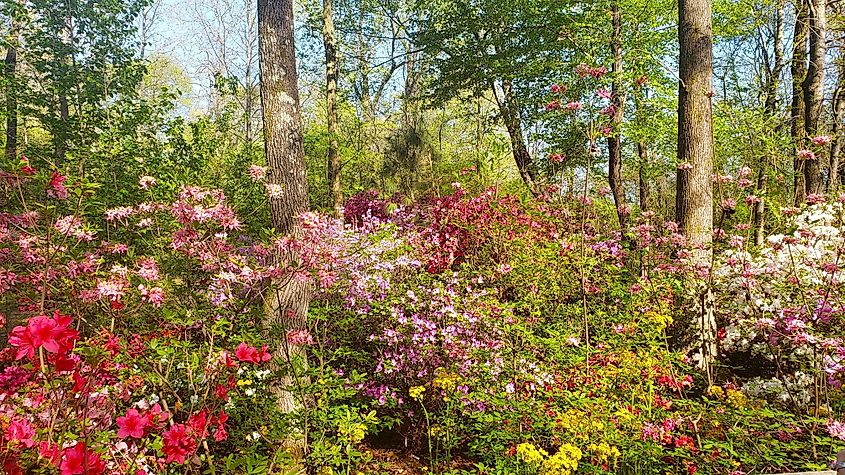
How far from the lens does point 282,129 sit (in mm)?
3635

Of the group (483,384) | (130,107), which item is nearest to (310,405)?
(483,384)

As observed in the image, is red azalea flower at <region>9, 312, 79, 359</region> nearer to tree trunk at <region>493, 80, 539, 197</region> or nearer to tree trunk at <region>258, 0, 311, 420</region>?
tree trunk at <region>258, 0, 311, 420</region>

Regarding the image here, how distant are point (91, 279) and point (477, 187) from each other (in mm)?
4836

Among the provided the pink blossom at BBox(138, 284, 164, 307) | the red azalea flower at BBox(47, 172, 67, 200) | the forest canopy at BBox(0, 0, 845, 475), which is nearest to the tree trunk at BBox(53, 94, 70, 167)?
the forest canopy at BBox(0, 0, 845, 475)

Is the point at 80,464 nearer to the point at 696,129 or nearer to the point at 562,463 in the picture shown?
the point at 562,463

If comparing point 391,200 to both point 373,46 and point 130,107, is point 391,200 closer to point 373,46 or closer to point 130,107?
point 130,107

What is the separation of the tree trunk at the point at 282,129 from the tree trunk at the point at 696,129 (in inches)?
133

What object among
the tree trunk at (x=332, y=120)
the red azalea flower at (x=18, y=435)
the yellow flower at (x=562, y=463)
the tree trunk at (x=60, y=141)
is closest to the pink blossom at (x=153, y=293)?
the red azalea flower at (x=18, y=435)

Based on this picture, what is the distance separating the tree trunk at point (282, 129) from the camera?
360 cm

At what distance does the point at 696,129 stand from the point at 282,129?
3.65m

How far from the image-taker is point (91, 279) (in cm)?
284

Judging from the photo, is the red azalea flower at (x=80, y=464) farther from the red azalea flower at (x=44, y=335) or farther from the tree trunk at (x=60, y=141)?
the tree trunk at (x=60, y=141)

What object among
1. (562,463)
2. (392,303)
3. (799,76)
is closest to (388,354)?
(392,303)

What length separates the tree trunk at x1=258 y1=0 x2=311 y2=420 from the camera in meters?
3.60
